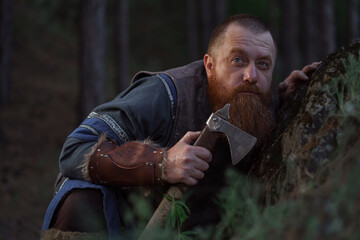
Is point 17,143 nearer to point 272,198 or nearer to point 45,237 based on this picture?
point 45,237

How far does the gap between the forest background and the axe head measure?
325 centimetres

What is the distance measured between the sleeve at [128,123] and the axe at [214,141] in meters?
0.57

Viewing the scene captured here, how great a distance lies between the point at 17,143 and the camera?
10.7 meters

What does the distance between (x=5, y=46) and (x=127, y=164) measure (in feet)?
38.0

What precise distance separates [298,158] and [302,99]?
69 cm

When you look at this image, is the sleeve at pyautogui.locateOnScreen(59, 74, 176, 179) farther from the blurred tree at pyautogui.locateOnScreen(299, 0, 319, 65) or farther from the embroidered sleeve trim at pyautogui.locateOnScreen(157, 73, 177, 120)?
the blurred tree at pyautogui.locateOnScreen(299, 0, 319, 65)

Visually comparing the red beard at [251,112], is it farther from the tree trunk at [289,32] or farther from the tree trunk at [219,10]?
the tree trunk at [289,32]

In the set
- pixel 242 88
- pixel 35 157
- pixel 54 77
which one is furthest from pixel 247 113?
pixel 54 77

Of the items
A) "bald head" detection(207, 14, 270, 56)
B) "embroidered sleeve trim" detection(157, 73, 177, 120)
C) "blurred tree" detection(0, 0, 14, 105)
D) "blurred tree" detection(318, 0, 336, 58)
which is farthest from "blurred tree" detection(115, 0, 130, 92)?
"embroidered sleeve trim" detection(157, 73, 177, 120)

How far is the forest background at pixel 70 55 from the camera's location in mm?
8586

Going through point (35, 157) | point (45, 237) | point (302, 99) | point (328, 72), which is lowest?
point (35, 157)

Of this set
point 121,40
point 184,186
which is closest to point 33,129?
point 121,40

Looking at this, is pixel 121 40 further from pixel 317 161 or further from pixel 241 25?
pixel 317 161

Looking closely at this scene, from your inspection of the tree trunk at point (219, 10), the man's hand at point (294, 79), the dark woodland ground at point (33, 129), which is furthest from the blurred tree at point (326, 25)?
the man's hand at point (294, 79)
